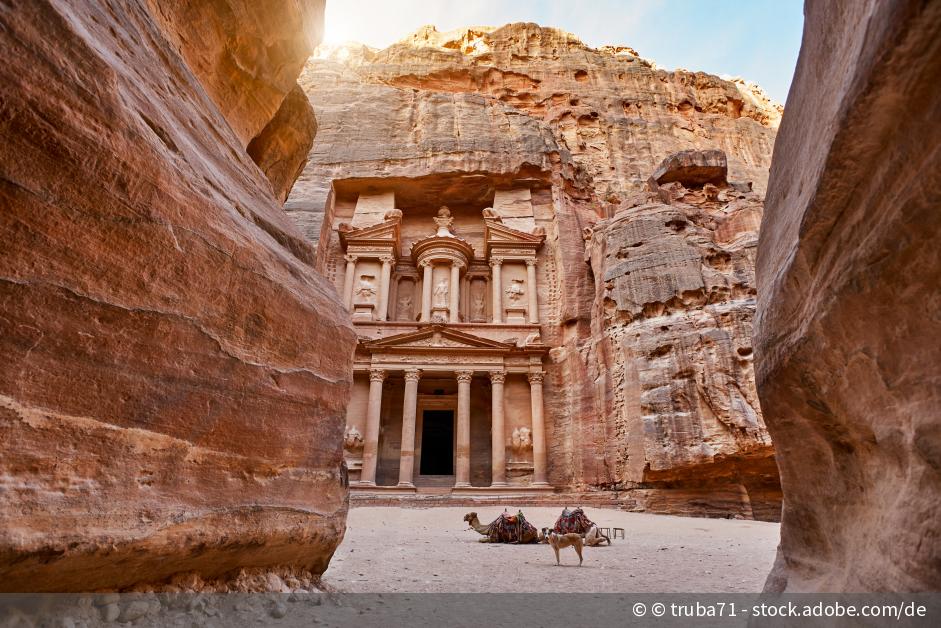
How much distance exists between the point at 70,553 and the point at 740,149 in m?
37.9

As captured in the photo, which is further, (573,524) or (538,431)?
(538,431)

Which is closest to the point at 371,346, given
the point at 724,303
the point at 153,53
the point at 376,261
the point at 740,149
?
the point at 376,261

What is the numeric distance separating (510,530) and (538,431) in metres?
11.6

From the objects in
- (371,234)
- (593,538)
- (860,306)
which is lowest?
(593,538)

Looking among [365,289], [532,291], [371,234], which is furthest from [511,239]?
[365,289]

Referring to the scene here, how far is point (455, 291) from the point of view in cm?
2266

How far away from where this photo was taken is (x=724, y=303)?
44.7 feet

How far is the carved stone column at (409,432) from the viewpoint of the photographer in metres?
18.2

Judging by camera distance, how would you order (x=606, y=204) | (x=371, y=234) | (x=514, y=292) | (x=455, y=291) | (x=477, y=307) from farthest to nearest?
(x=606, y=204)
(x=477, y=307)
(x=371, y=234)
(x=514, y=292)
(x=455, y=291)

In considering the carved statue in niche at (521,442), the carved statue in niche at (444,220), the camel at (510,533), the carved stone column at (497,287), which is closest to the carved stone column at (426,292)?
the carved statue in niche at (444,220)

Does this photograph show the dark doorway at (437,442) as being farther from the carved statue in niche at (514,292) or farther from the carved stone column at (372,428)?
the carved statue in niche at (514,292)

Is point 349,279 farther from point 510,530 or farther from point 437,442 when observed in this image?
point 510,530

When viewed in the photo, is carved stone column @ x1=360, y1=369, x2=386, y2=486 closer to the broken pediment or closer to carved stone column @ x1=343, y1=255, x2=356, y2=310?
carved stone column @ x1=343, y1=255, x2=356, y2=310

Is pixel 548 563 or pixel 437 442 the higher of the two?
pixel 437 442
